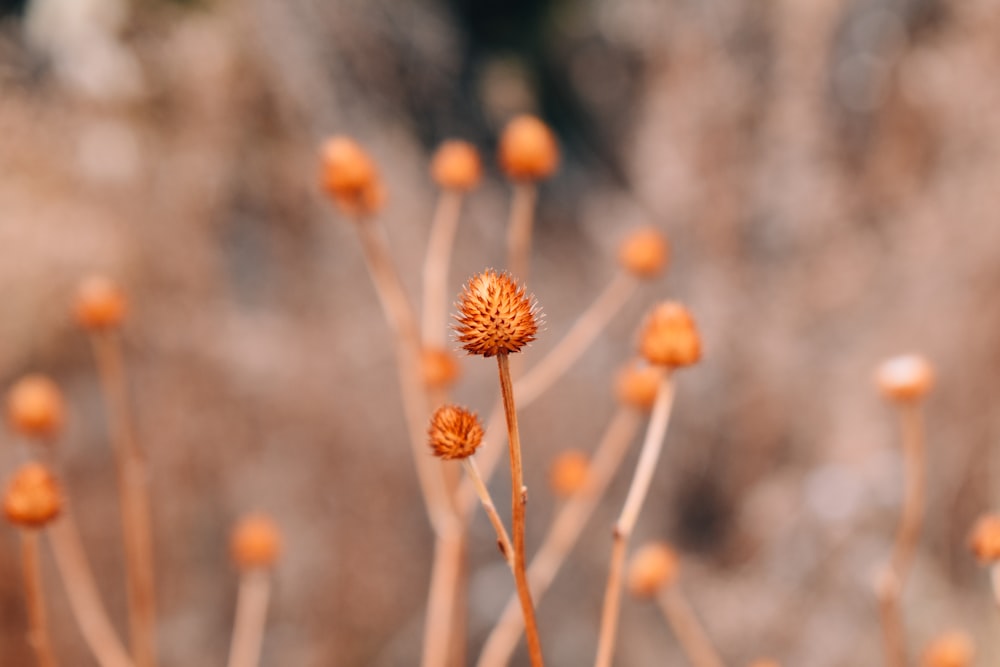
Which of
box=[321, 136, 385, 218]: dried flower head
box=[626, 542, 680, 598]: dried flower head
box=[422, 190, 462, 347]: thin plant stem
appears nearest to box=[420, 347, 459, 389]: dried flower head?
box=[422, 190, 462, 347]: thin plant stem

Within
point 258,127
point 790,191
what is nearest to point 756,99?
point 790,191

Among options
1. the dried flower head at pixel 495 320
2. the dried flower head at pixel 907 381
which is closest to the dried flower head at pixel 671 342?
the dried flower head at pixel 495 320

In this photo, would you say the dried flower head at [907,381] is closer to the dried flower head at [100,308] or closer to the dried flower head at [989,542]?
the dried flower head at [989,542]

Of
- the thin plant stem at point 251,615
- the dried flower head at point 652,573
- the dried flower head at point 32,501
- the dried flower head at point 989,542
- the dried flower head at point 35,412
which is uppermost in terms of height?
the dried flower head at point 35,412

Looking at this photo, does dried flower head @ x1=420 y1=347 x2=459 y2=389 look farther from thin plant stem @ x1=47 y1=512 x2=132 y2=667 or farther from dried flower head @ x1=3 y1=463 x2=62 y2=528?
thin plant stem @ x1=47 y1=512 x2=132 y2=667

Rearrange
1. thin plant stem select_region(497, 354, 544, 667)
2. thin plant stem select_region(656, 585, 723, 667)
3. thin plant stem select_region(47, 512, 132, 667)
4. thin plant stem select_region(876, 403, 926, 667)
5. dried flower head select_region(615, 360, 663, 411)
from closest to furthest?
thin plant stem select_region(497, 354, 544, 667), thin plant stem select_region(876, 403, 926, 667), dried flower head select_region(615, 360, 663, 411), thin plant stem select_region(47, 512, 132, 667), thin plant stem select_region(656, 585, 723, 667)

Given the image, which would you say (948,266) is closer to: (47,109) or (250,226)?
(250,226)

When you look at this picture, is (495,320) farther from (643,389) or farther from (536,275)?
(536,275)
